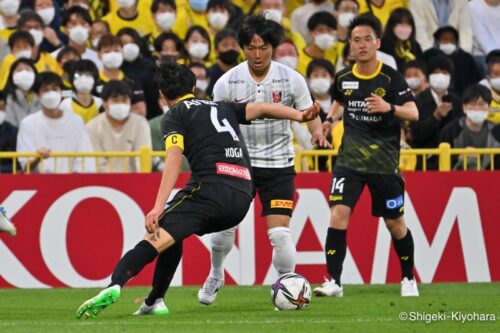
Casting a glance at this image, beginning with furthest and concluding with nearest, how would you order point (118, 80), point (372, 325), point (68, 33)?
point (68, 33) → point (118, 80) → point (372, 325)

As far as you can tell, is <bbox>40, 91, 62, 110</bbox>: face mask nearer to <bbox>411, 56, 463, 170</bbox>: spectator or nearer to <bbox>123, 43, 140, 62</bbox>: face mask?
<bbox>123, 43, 140, 62</bbox>: face mask

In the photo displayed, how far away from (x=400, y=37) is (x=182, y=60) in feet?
10.4

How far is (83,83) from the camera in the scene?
63.0 feet

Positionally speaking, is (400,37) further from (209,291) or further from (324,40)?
(209,291)

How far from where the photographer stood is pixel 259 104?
38.7ft

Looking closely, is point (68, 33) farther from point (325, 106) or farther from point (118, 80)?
point (325, 106)

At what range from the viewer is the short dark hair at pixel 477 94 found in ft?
59.9

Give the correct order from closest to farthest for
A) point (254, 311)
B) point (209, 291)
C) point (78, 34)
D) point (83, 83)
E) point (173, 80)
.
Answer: point (173, 80) < point (254, 311) < point (209, 291) < point (83, 83) < point (78, 34)

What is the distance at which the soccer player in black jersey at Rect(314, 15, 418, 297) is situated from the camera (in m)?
14.1

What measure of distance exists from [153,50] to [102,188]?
465 centimetres

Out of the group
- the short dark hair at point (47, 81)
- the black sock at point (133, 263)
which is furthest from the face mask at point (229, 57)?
the black sock at point (133, 263)

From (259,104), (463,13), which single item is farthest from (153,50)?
(259,104)

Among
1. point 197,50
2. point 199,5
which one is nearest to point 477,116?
point 197,50

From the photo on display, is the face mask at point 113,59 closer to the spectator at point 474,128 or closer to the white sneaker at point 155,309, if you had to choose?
the spectator at point 474,128
